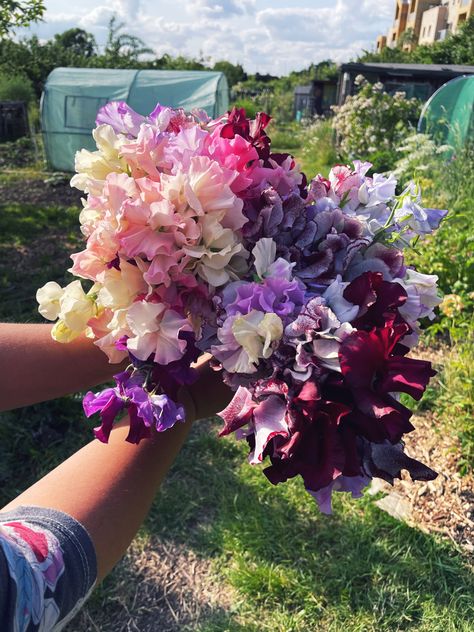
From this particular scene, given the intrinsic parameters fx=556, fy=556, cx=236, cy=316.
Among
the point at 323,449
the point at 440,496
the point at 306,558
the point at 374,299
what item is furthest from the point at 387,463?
the point at 440,496

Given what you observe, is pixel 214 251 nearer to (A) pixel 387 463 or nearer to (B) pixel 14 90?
(A) pixel 387 463

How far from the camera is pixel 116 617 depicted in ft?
7.44

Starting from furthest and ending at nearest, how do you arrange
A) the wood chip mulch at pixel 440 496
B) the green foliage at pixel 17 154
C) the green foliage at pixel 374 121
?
the green foliage at pixel 17 154
the green foliage at pixel 374 121
the wood chip mulch at pixel 440 496

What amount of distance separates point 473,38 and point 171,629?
37.0 m

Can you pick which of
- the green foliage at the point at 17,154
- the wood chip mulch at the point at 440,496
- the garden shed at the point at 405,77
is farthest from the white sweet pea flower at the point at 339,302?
the garden shed at the point at 405,77

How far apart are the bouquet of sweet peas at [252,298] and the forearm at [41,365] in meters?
0.08

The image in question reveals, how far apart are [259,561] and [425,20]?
6214cm

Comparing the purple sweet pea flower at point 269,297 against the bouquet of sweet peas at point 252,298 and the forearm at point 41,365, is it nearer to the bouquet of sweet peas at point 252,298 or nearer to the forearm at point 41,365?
the bouquet of sweet peas at point 252,298

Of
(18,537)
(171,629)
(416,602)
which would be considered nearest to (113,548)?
(18,537)

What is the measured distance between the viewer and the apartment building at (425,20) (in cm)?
4497

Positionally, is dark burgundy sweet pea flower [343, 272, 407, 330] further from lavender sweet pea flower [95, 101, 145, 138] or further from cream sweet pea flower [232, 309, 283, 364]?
lavender sweet pea flower [95, 101, 145, 138]

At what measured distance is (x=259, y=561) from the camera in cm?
242

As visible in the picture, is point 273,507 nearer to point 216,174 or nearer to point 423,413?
point 423,413

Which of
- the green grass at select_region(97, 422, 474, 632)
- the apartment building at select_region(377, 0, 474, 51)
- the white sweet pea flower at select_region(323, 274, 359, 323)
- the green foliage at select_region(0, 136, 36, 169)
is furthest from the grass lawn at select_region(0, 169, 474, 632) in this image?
the apartment building at select_region(377, 0, 474, 51)
